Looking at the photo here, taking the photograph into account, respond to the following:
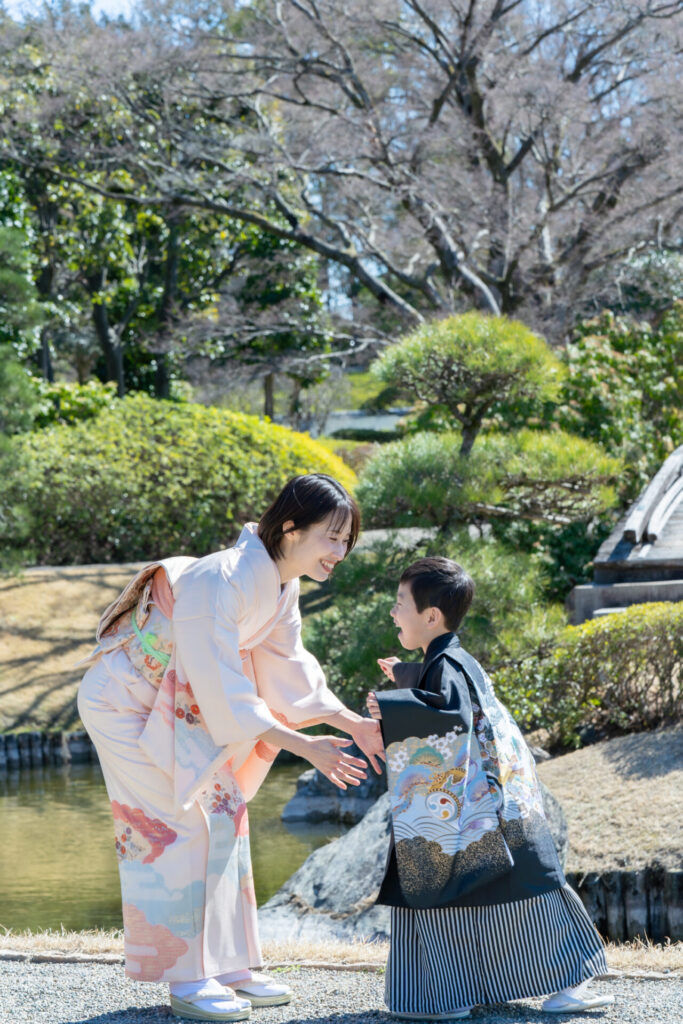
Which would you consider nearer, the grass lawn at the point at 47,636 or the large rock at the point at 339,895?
the large rock at the point at 339,895

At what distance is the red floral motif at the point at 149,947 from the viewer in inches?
108

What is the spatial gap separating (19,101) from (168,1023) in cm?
1352

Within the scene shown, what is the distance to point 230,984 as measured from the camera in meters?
2.91

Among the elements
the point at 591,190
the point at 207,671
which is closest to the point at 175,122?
the point at 591,190

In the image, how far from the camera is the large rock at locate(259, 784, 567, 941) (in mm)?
4555

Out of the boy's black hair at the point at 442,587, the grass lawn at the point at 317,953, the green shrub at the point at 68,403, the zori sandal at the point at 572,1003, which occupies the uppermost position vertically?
the boy's black hair at the point at 442,587

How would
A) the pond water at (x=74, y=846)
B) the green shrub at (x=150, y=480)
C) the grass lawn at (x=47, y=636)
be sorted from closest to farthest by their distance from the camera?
the pond water at (x=74, y=846)
the grass lawn at (x=47, y=636)
the green shrub at (x=150, y=480)

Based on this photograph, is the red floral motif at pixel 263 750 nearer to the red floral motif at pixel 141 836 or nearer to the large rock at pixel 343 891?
the red floral motif at pixel 141 836

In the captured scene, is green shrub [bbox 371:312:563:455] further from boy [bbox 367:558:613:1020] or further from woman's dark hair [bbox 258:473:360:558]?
boy [bbox 367:558:613:1020]

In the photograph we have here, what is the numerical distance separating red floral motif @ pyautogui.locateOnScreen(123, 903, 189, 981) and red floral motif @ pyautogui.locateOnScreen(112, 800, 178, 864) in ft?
0.42

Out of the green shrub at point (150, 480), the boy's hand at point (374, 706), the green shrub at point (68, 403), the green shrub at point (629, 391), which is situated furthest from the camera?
the green shrub at point (68, 403)

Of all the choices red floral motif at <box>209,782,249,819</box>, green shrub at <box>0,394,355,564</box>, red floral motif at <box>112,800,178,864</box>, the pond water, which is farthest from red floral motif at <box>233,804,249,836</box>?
green shrub at <box>0,394,355,564</box>

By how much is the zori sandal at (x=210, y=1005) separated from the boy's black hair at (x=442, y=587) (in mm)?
1075

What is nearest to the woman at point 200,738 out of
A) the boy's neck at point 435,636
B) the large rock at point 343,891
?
the boy's neck at point 435,636
